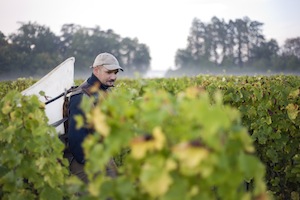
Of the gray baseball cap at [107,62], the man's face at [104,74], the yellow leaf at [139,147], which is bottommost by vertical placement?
the yellow leaf at [139,147]

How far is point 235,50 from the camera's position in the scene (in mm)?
100562

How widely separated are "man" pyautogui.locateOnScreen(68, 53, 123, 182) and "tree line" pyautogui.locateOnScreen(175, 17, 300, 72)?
9079 cm

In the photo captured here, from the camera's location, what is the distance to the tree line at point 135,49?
80.7 m

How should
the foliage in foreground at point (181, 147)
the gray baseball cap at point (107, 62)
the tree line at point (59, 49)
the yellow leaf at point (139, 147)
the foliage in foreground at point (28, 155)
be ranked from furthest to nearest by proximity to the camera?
1. the tree line at point (59, 49)
2. the gray baseball cap at point (107, 62)
3. the foliage in foreground at point (28, 155)
4. the yellow leaf at point (139, 147)
5. the foliage in foreground at point (181, 147)

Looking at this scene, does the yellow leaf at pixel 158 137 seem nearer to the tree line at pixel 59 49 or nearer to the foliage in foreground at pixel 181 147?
the foliage in foreground at pixel 181 147

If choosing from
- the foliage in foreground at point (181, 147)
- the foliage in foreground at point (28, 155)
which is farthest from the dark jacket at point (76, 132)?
the foliage in foreground at point (181, 147)

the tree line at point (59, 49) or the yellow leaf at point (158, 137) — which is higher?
the tree line at point (59, 49)

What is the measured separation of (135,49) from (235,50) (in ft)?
94.6

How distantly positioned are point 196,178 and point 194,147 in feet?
0.78

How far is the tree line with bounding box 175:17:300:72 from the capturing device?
3666 inches

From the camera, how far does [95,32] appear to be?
10375 centimetres

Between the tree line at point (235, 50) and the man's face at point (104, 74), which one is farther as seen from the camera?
the tree line at point (235, 50)

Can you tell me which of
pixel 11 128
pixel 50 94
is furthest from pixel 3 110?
pixel 50 94

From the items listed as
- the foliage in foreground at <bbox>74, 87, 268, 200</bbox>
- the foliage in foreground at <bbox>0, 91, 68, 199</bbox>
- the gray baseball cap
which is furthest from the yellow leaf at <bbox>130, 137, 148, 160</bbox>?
the gray baseball cap
